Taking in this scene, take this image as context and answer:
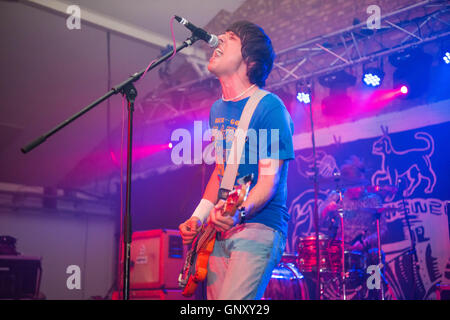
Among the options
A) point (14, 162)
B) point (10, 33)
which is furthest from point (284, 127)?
point (14, 162)

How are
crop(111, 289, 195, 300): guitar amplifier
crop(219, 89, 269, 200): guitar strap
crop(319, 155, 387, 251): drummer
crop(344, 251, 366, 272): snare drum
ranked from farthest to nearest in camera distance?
crop(319, 155, 387, 251): drummer < crop(111, 289, 195, 300): guitar amplifier < crop(344, 251, 366, 272): snare drum < crop(219, 89, 269, 200): guitar strap

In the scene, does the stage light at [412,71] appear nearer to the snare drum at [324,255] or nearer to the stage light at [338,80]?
the stage light at [338,80]

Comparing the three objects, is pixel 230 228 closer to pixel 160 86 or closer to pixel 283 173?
pixel 283 173

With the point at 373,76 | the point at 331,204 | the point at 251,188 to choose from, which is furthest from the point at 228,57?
the point at 373,76

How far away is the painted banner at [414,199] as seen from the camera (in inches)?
261

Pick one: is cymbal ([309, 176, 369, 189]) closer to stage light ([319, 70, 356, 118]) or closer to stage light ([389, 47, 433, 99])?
stage light ([319, 70, 356, 118])

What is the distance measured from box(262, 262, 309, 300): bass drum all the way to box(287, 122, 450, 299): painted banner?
132 cm

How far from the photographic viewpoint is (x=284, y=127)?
2.39 metres

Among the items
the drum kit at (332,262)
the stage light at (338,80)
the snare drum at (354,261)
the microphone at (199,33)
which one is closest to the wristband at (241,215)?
the microphone at (199,33)

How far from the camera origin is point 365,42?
799 centimetres

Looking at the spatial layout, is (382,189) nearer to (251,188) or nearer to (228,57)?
(228,57)

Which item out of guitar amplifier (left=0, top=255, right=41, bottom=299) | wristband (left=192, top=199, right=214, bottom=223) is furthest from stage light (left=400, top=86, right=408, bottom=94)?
guitar amplifier (left=0, top=255, right=41, bottom=299)

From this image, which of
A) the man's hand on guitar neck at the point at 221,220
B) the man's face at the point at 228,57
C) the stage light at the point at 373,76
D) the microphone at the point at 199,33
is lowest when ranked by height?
the man's hand on guitar neck at the point at 221,220

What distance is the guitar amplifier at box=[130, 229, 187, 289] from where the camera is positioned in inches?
241
